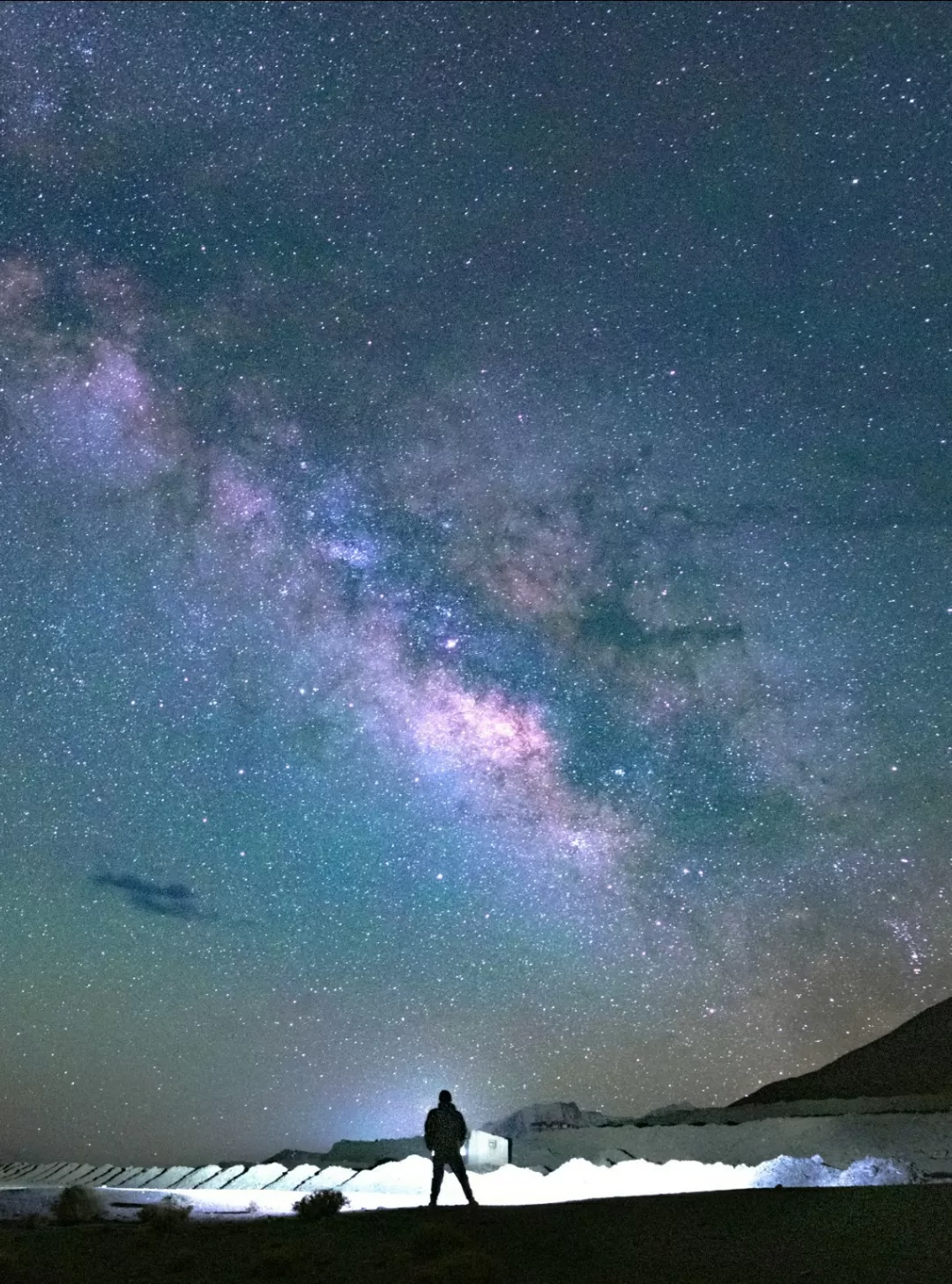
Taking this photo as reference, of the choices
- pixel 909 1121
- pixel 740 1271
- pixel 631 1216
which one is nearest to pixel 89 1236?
pixel 631 1216

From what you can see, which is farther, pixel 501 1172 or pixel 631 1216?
pixel 501 1172

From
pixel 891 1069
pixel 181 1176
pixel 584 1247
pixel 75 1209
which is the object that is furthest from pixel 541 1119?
pixel 584 1247

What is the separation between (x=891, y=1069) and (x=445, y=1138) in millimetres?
79700

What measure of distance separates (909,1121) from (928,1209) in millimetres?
30823

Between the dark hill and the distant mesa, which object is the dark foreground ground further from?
the dark hill

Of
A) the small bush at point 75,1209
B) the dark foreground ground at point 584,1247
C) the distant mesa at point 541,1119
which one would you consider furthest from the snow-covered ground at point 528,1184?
the distant mesa at point 541,1119

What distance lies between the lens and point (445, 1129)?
44.0 feet

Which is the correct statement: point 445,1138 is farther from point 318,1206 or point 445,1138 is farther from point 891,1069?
point 891,1069

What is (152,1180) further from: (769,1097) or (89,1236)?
(769,1097)

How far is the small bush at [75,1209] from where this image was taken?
19031 mm

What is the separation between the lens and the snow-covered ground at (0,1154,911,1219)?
2136cm

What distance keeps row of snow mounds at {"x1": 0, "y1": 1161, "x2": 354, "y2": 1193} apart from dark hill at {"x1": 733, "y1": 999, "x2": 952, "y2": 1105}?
43.0 m

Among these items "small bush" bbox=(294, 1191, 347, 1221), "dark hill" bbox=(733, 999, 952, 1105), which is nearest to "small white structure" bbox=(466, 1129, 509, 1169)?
"small bush" bbox=(294, 1191, 347, 1221)

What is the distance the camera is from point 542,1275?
9562mm
